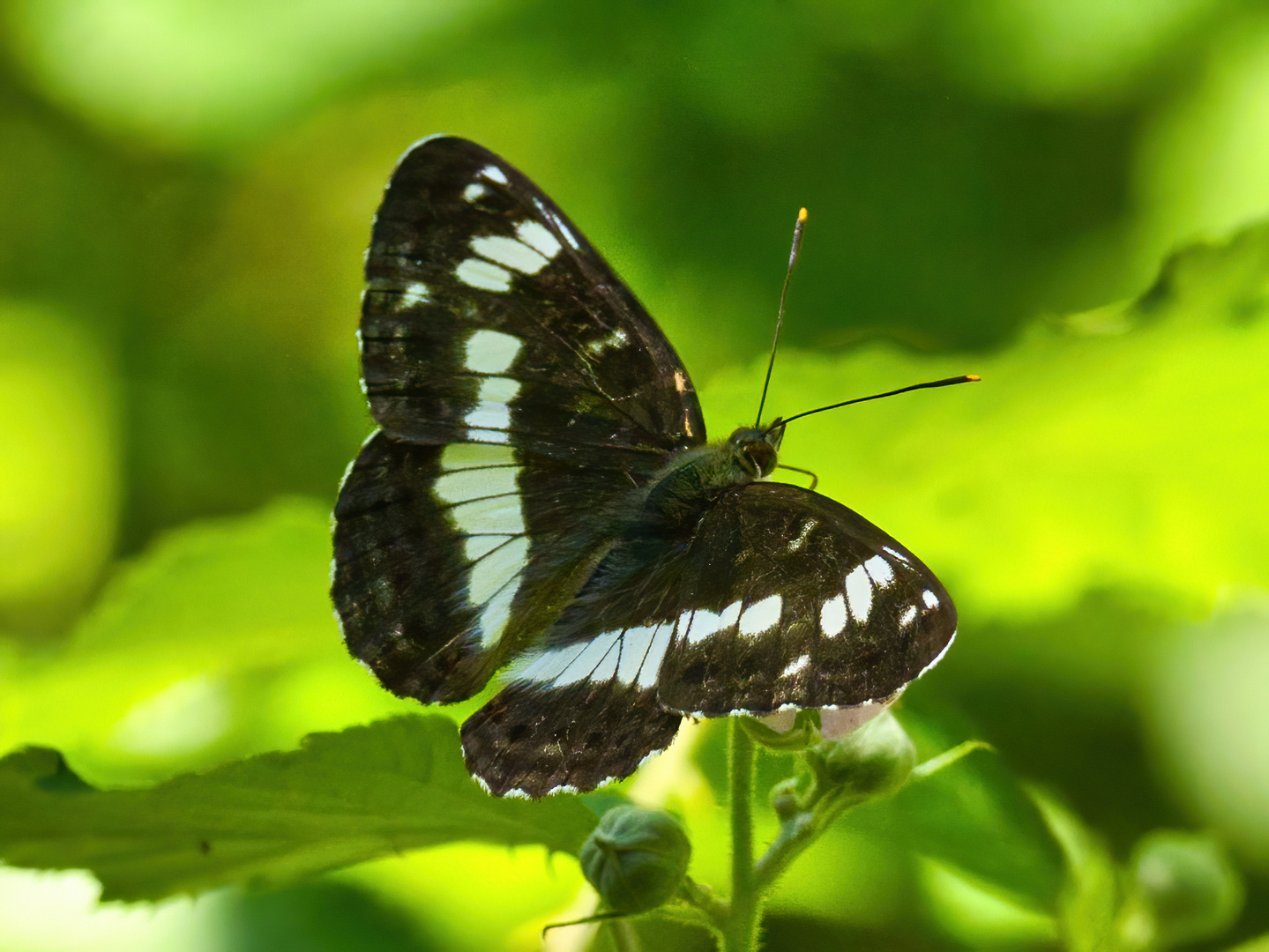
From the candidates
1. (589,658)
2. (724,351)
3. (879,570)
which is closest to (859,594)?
(879,570)

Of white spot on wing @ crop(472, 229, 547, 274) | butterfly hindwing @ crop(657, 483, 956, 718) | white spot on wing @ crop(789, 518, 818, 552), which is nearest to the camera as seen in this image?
butterfly hindwing @ crop(657, 483, 956, 718)

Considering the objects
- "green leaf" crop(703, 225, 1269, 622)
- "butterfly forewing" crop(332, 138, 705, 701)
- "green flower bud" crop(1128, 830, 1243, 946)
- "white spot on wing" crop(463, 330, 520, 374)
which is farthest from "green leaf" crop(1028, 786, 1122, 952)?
"white spot on wing" crop(463, 330, 520, 374)

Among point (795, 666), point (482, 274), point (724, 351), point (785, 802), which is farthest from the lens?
point (724, 351)

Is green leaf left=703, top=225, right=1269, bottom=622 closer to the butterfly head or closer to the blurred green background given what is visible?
the blurred green background

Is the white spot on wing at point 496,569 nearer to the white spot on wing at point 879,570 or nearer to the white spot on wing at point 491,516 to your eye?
the white spot on wing at point 491,516

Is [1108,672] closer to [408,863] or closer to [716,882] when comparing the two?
[716,882]

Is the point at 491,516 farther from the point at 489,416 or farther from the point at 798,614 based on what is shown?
the point at 798,614
